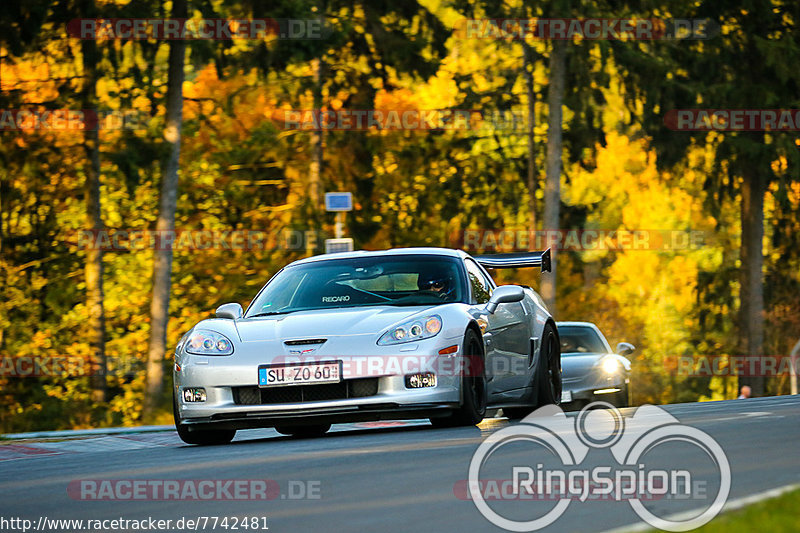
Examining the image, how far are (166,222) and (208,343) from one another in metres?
16.2

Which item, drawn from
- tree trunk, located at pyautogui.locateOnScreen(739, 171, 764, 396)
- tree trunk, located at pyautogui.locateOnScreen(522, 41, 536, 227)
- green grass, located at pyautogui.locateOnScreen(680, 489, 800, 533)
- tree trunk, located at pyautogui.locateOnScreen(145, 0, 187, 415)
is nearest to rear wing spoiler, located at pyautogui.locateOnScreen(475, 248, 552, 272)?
green grass, located at pyautogui.locateOnScreen(680, 489, 800, 533)

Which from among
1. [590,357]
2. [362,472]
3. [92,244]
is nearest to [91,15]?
[92,244]

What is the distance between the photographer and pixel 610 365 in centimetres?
1798

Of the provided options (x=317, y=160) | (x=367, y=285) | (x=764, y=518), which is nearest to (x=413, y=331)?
(x=367, y=285)

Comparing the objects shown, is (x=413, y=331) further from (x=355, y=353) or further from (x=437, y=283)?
(x=437, y=283)

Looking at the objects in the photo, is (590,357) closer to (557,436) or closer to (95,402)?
(557,436)

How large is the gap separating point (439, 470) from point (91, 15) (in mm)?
19627

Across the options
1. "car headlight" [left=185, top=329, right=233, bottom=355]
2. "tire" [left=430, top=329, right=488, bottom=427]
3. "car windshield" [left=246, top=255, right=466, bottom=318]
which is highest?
"car windshield" [left=246, top=255, right=466, bottom=318]

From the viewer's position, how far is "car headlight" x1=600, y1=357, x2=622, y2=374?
1784 centimetres

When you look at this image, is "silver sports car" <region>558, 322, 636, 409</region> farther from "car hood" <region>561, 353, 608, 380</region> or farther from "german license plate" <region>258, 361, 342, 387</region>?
"german license plate" <region>258, 361, 342, 387</region>

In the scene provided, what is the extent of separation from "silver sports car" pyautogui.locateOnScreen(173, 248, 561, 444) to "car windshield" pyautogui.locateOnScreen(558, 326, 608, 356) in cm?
661

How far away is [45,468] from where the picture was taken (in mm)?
9750

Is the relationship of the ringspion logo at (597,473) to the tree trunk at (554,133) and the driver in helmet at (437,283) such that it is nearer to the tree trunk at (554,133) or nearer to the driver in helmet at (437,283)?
the driver in helmet at (437,283)

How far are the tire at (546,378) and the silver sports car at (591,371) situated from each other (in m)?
3.45
